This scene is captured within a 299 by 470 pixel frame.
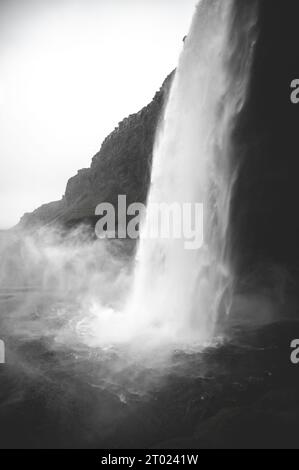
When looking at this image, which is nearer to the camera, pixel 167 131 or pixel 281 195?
pixel 281 195

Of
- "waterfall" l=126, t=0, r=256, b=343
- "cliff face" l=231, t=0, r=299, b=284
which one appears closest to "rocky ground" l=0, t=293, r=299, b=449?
"waterfall" l=126, t=0, r=256, b=343

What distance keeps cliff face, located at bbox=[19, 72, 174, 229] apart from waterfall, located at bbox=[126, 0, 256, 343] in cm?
2168

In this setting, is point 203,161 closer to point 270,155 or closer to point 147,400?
point 270,155

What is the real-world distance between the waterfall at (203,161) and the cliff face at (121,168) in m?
A: 21.7

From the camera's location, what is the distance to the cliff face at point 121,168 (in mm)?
47688

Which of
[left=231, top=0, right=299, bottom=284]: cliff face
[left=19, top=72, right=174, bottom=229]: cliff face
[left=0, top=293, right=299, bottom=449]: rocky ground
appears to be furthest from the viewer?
[left=19, top=72, right=174, bottom=229]: cliff face

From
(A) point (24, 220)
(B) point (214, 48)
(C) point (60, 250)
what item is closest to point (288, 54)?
(B) point (214, 48)

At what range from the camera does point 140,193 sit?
48.5 meters

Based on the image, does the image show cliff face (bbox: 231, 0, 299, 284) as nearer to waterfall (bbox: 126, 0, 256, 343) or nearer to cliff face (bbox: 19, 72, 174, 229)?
waterfall (bbox: 126, 0, 256, 343)

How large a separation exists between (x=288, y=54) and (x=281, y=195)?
322 inches

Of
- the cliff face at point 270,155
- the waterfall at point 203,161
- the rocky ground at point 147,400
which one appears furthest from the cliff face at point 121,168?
the rocky ground at point 147,400

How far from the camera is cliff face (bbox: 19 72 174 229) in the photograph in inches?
1877

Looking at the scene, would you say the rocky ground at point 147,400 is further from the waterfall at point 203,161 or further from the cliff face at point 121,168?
the cliff face at point 121,168

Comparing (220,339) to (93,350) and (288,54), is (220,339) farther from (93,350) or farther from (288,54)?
(288,54)
